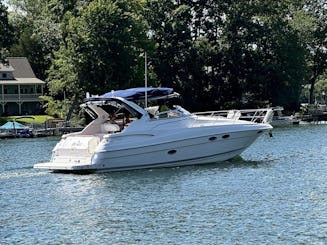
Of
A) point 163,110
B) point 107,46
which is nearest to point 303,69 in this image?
point 107,46

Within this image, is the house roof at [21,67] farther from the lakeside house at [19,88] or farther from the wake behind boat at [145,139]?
the wake behind boat at [145,139]

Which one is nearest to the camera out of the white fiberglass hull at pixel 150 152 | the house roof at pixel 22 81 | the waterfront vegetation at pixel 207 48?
the white fiberglass hull at pixel 150 152

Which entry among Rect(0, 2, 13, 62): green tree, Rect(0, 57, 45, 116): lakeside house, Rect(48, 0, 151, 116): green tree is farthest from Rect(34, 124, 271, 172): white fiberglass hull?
Rect(0, 57, 45, 116): lakeside house

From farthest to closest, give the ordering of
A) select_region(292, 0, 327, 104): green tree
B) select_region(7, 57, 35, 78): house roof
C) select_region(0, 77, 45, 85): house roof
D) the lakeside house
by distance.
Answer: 1. select_region(292, 0, 327, 104): green tree
2. select_region(7, 57, 35, 78): house roof
3. the lakeside house
4. select_region(0, 77, 45, 85): house roof

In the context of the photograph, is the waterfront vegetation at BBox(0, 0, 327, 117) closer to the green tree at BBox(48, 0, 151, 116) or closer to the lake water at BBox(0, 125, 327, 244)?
the green tree at BBox(48, 0, 151, 116)

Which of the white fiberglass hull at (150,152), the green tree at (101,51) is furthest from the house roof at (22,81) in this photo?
the white fiberglass hull at (150,152)

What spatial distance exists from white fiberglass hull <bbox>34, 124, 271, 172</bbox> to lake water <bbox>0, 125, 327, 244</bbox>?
514 millimetres

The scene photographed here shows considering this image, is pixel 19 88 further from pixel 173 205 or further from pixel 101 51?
pixel 173 205

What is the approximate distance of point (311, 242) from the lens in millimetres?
19875

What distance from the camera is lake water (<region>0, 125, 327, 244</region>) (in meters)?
21.3

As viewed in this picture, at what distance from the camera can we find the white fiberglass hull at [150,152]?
34562mm

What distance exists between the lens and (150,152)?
35.3 meters

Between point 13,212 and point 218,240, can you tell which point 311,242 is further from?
point 13,212

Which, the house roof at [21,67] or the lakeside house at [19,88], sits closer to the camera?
the lakeside house at [19,88]
